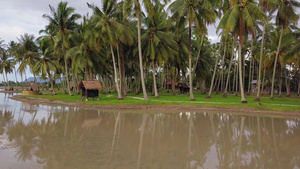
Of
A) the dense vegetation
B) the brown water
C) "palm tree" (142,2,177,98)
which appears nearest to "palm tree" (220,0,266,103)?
the dense vegetation

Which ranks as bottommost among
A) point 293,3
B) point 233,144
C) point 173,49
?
point 233,144

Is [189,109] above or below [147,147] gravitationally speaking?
above

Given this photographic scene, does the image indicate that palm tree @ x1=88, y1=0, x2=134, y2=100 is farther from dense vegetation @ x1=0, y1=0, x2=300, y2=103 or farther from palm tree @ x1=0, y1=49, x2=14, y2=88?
palm tree @ x1=0, y1=49, x2=14, y2=88

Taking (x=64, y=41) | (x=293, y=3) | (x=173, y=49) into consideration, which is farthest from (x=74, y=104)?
(x=293, y=3)

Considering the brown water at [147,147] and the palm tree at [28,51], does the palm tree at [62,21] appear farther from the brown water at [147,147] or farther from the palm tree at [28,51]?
the brown water at [147,147]

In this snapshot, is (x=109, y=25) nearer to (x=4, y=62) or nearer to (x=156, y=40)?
(x=156, y=40)

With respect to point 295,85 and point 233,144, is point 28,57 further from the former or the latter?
point 295,85

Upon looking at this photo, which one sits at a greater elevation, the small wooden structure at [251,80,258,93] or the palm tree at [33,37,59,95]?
the palm tree at [33,37,59,95]

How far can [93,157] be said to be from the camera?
644 centimetres

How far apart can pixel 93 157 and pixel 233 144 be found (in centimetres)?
480

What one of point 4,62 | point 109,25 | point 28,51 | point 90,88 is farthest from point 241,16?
point 4,62

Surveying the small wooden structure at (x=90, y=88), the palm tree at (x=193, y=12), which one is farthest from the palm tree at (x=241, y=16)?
the small wooden structure at (x=90, y=88)

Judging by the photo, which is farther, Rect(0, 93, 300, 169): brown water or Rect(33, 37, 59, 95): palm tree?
Rect(33, 37, 59, 95): palm tree

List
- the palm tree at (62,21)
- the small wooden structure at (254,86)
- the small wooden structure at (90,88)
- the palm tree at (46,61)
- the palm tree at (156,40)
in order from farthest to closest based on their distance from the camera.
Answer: the small wooden structure at (254,86) < the palm tree at (46,61) < the palm tree at (62,21) < the palm tree at (156,40) < the small wooden structure at (90,88)
